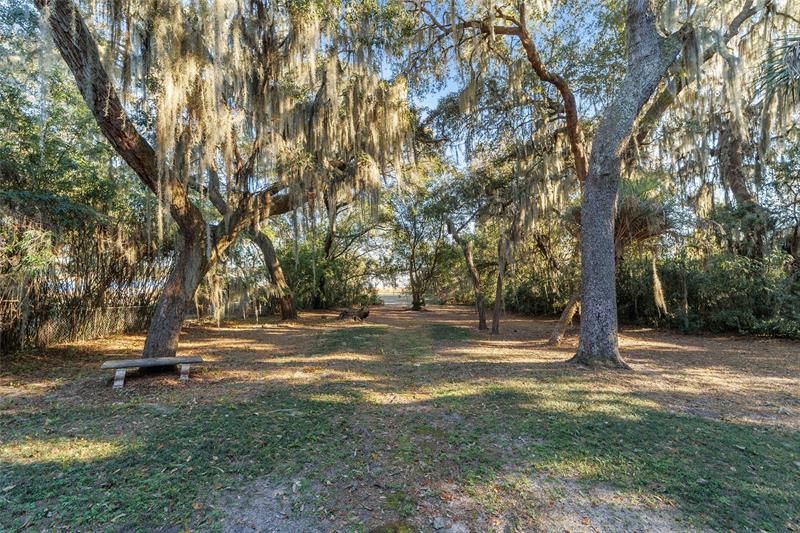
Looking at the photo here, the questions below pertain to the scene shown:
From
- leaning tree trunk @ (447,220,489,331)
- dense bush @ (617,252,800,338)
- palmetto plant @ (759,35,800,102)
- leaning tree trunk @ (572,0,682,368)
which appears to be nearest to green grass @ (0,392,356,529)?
leaning tree trunk @ (572,0,682,368)

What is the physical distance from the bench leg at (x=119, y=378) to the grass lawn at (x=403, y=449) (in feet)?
0.42

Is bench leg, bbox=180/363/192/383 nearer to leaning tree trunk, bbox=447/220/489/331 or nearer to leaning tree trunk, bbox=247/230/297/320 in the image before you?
leaning tree trunk, bbox=247/230/297/320

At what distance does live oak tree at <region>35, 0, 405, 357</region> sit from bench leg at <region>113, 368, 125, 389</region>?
2.31ft

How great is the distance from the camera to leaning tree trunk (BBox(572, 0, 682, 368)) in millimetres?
4777

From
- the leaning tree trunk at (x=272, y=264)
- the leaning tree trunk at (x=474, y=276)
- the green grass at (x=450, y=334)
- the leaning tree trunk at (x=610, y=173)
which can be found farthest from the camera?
the leaning tree trunk at (x=272, y=264)

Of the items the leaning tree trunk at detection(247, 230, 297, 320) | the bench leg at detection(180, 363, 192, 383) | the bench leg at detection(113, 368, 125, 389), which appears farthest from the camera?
the leaning tree trunk at detection(247, 230, 297, 320)

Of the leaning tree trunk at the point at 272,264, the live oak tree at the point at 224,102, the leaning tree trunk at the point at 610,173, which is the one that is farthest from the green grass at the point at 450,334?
the leaning tree trunk at the point at 272,264

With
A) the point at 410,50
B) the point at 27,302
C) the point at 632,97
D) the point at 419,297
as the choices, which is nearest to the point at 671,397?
the point at 632,97

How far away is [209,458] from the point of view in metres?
2.34

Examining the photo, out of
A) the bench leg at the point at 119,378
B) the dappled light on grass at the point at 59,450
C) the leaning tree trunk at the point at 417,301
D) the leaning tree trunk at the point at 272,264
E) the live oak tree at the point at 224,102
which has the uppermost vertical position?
the live oak tree at the point at 224,102

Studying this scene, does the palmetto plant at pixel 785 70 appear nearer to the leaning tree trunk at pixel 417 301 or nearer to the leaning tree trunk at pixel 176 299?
the leaning tree trunk at pixel 176 299

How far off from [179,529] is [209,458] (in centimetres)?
68

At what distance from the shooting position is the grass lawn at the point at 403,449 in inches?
71.5

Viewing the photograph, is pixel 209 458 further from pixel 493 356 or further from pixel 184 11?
pixel 184 11
